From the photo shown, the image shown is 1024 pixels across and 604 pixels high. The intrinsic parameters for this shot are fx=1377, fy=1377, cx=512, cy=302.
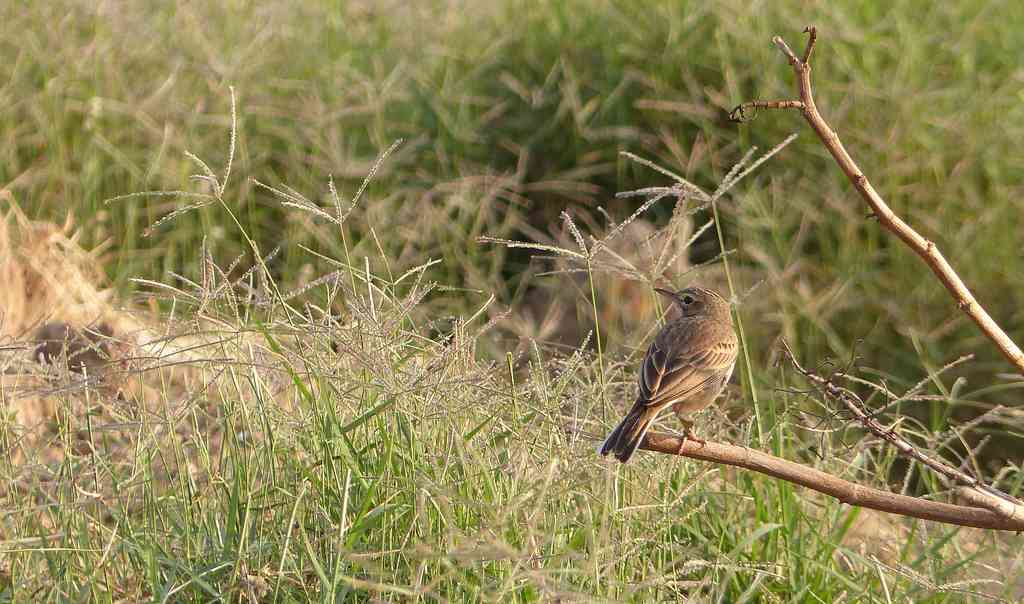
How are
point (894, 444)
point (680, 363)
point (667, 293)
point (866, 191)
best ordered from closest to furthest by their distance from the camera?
point (866, 191) → point (894, 444) → point (680, 363) → point (667, 293)

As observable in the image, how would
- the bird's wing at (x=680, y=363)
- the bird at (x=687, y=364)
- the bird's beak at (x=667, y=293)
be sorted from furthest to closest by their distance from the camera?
the bird's beak at (x=667, y=293) < the bird's wing at (x=680, y=363) < the bird at (x=687, y=364)

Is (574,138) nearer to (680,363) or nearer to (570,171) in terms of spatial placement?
(570,171)

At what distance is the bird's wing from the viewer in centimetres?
364

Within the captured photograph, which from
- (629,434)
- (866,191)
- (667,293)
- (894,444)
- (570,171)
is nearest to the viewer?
(866,191)

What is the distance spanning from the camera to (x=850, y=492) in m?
2.98

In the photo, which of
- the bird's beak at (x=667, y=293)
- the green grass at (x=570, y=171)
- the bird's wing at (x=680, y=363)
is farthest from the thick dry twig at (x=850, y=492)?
the bird's beak at (x=667, y=293)

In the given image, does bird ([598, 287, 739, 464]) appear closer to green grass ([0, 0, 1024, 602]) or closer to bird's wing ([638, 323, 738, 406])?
bird's wing ([638, 323, 738, 406])

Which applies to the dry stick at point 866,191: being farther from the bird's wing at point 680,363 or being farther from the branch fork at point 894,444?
the bird's wing at point 680,363

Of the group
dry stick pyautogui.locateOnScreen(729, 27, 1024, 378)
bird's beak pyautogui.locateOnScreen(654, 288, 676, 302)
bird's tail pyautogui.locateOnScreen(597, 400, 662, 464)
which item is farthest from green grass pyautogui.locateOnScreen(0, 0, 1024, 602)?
dry stick pyautogui.locateOnScreen(729, 27, 1024, 378)

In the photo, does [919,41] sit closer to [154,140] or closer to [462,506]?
[154,140]

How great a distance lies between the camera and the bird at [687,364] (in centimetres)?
353

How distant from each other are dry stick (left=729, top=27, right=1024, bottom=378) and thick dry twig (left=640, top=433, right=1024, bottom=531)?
0.36 m

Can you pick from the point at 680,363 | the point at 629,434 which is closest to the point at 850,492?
the point at 629,434

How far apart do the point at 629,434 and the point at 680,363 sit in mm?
518
